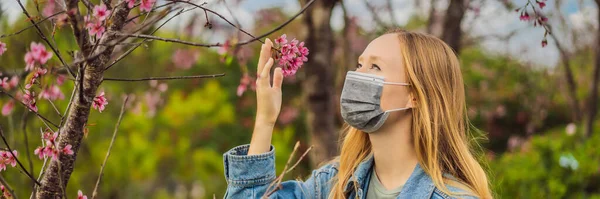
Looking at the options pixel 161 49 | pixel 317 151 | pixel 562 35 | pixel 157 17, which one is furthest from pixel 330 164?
pixel 161 49

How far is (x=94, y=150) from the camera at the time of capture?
9.74 meters

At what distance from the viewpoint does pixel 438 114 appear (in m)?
2.33

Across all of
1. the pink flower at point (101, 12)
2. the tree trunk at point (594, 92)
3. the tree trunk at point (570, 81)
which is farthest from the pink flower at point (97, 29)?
the tree trunk at point (594, 92)

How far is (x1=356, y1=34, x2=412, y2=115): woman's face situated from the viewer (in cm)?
231

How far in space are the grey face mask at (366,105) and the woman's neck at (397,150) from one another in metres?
0.05

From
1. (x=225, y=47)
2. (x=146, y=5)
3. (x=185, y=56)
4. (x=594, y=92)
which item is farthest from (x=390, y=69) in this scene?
(x=185, y=56)

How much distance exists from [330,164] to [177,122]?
30.6 feet

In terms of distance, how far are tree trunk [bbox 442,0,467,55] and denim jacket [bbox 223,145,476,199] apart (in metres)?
2.52

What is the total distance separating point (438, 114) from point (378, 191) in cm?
33

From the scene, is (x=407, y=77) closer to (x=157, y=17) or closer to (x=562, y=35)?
(x=157, y=17)

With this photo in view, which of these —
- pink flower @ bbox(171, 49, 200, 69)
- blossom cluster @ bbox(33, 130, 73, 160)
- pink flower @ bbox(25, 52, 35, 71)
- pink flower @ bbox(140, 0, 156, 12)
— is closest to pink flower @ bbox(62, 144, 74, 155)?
blossom cluster @ bbox(33, 130, 73, 160)

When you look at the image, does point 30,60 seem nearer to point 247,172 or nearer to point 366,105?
point 247,172

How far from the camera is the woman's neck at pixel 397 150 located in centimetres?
235

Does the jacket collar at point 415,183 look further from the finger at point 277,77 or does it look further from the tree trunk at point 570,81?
the tree trunk at point 570,81
